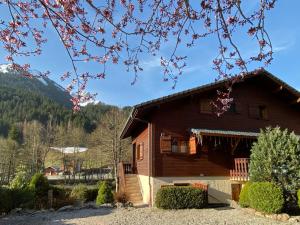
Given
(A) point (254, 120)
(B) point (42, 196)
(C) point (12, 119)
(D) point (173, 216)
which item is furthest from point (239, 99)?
(C) point (12, 119)

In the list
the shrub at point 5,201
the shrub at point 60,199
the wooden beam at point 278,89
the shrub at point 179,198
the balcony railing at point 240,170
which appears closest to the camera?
the shrub at point 179,198

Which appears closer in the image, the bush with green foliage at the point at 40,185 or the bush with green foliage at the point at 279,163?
the bush with green foliage at the point at 279,163

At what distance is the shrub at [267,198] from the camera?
38.3 feet

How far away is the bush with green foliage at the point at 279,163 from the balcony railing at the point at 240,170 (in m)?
1.67

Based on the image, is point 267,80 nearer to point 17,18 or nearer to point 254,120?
point 254,120

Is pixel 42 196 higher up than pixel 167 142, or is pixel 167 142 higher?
pixel 167 142

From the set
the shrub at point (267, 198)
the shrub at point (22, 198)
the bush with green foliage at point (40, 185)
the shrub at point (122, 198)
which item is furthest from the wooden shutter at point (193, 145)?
the bush with green foliage at point (40, 185)

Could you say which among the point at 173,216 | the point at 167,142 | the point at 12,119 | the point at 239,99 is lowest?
the point at 173,216

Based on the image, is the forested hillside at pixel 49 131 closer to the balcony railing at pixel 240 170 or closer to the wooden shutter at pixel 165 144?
the wooden shutter at pixel 165 144

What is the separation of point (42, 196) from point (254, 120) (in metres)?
12.3

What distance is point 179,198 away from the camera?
13.6 meters

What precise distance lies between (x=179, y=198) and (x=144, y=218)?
87.5 inches

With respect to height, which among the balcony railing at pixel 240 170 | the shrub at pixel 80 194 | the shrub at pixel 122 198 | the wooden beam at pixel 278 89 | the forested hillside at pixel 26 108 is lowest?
the shrub at pixel 80 194

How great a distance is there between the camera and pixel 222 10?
4.30 m
